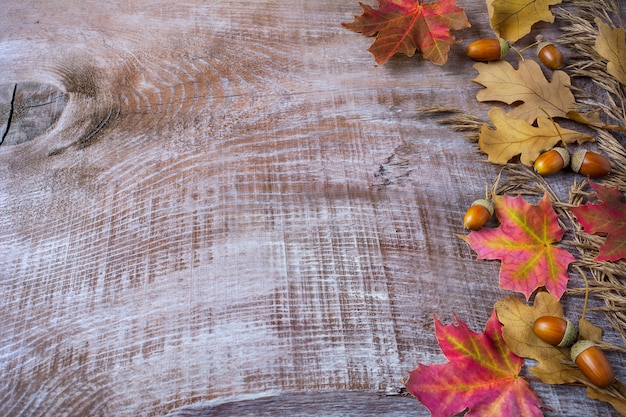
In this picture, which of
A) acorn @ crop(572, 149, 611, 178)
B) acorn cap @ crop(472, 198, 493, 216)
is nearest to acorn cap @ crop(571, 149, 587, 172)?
acorn @ crop(572, 149, 611, 178)

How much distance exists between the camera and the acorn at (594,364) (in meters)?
0.86

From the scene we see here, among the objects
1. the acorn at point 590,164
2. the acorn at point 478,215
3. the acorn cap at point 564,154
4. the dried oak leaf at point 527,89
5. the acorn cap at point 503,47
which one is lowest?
the acorn at point 478,215

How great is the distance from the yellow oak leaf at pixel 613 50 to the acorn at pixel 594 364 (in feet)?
2.01

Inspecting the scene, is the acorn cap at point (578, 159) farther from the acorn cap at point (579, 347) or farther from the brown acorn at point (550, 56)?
the acorn cap at point (579, 347)

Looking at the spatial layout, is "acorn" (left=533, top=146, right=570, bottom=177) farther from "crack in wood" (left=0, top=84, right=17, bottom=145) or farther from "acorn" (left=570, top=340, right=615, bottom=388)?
"crack in wood" (left=0, top=84, right=17, bottom=145)

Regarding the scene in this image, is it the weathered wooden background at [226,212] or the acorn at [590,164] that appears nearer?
the weathered wooden background at [226,212]

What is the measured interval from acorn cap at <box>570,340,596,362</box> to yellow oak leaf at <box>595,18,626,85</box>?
60 centimetres

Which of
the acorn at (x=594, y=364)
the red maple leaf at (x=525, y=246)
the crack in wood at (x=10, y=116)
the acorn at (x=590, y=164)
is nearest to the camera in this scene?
the acorn at (x=594, y=364)

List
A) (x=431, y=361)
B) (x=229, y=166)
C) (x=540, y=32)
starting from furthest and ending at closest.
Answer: (x=540, y=32) < (x=229, y=166) < (x=431, y=361)

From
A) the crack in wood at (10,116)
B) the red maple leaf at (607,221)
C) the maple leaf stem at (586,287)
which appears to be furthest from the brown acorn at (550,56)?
the crack in wood at (10,116)

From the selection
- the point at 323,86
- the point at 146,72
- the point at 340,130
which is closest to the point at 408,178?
the point at 340,130

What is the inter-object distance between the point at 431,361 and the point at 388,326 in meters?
0.09

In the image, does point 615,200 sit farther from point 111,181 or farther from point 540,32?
point 111,181

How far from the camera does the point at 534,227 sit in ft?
3.32
